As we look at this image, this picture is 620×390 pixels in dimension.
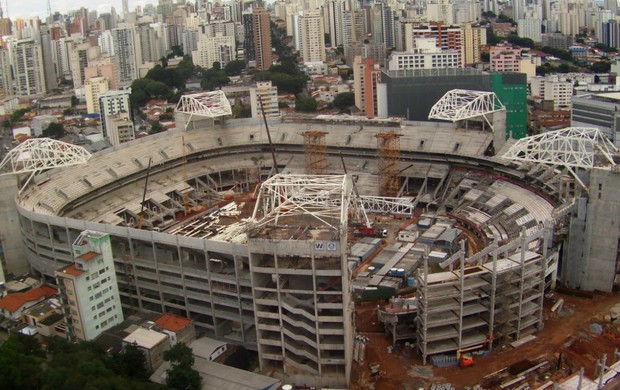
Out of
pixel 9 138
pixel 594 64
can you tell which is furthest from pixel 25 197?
pixel 594 64

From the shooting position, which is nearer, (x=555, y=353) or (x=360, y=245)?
(x=555, y=353)

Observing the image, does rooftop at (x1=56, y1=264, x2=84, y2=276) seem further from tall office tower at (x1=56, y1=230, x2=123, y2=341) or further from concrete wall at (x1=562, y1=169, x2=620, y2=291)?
concrete wall at (x1=562, y1=169, x2=620, y2=291)

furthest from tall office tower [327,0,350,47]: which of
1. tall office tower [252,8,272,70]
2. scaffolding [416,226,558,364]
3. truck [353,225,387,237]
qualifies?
scaffolding [416,226,558,364]

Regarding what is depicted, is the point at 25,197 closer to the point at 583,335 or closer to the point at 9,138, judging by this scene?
the point at 583,335

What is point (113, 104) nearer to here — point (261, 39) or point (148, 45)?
point (261, 39)

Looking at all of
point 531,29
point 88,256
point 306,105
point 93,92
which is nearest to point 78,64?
point 93,92
